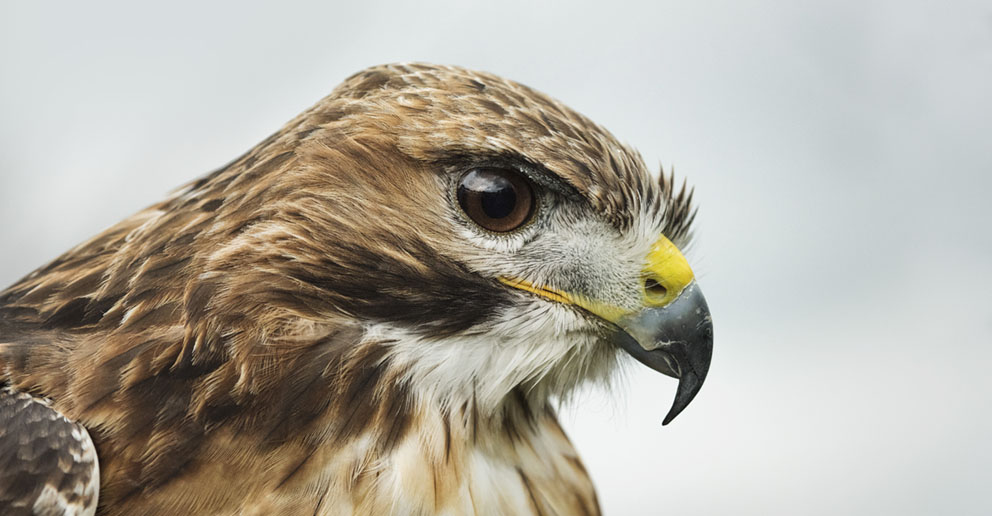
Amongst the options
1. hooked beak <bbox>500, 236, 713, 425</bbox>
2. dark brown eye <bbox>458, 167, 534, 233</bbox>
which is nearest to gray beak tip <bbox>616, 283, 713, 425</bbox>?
hooked beak <bbox>500, 236, 713, 425</bbox>

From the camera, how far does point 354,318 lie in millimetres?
2012

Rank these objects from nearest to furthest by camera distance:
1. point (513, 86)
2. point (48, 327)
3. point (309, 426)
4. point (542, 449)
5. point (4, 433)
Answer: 1. point (4, 433)
2. point (309, 426)
3. point (48, 327)
4. point (513, 86)
5. point (542, 449)

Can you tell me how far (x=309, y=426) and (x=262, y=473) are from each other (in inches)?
5.0

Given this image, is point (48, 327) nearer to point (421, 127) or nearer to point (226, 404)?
point (226, 404)

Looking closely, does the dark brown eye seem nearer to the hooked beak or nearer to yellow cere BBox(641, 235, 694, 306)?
the hooked beak

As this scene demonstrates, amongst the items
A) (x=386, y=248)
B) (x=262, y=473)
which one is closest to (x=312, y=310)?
(x=386, y=248)

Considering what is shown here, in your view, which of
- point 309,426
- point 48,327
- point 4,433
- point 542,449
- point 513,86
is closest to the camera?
point 4,433

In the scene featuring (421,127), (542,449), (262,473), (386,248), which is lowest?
(542,449)

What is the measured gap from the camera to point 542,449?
2.41 m

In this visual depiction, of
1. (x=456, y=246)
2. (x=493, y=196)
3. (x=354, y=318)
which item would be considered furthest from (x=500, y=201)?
(x=354, y=318)

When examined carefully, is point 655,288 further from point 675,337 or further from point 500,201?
point 500,201

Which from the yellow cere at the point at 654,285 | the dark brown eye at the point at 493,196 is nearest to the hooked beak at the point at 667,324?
the yellow cere at the point at 654,285

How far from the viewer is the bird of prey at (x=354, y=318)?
1.90 meters

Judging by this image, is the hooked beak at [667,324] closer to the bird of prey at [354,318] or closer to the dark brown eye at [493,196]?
the bird of prey at [354,318]
